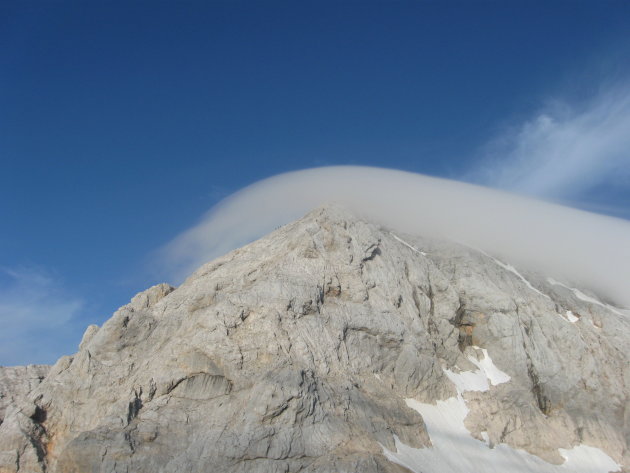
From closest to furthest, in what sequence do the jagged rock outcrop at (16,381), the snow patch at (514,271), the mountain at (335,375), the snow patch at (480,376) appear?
the mountain at (335,375) → the snow patch at (480,376) → the jagged rock outcrop at (16,381) → the snow patch at (514,271)

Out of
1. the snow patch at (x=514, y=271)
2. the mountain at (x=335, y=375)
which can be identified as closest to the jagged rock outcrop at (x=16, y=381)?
the mountain at (x=335, y=375)

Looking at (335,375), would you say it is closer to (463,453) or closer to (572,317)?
(463,453)

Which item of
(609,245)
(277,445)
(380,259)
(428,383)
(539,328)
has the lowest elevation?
(277,445)

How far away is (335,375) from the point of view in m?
44.7

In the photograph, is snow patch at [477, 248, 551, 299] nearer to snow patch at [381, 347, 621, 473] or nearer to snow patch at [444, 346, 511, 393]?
snow patch at [444, 346, 511, 393]

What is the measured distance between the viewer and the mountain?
3775 centimetres

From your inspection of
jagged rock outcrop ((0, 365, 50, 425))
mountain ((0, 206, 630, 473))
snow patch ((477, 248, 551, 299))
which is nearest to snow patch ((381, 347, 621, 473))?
mountain ((0, 206, 630, 473))

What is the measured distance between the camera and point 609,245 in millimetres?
104000

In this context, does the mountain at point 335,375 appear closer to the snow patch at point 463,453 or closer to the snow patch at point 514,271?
the snow patch at point 463,453

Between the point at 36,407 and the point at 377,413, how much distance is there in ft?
84.8

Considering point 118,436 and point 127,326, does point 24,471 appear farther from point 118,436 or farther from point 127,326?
point 127,326

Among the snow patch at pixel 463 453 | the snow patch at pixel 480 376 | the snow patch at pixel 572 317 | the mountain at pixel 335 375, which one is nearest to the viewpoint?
the mountain at pixel 335 375

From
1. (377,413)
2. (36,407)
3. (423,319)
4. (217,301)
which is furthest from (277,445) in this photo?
(423,319)

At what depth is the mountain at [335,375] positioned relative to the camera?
3775 cm
